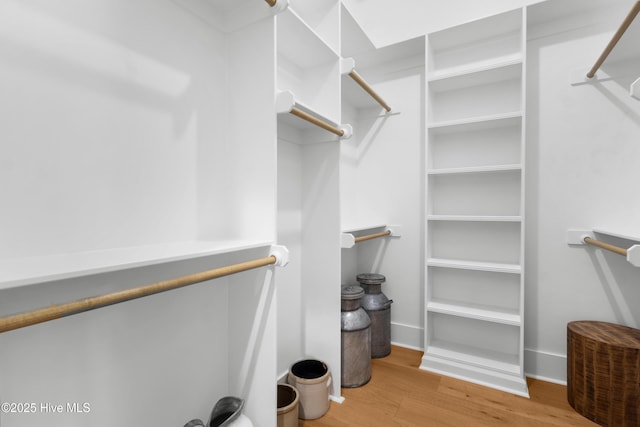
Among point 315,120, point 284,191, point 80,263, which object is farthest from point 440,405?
point 80,263

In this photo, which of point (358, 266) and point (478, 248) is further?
point (358, 266)

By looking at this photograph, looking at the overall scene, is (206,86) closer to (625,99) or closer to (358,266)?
(358,266)

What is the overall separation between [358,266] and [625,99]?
74.5 inches

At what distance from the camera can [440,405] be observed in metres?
1.53

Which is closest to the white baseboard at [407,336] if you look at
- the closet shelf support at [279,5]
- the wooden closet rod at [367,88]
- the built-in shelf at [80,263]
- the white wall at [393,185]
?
the white wall at [393,185]

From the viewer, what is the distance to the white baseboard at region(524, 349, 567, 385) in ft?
5.70

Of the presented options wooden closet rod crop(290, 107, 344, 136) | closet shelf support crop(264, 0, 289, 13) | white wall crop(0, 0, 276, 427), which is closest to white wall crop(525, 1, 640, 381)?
wooden closet rod crop(290, 107, 344, 136)

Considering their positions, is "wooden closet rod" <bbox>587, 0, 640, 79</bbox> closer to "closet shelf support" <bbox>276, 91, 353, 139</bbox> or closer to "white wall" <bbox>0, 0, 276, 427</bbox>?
"closet shelf support" <bbox>276, 91, 353, 139</bbox>

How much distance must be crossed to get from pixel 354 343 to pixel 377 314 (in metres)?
0.40

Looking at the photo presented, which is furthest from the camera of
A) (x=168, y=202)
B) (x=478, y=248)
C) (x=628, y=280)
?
(x=478, y=248)

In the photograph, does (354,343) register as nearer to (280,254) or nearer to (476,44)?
(280,254)

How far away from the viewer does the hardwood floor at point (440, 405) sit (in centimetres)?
141

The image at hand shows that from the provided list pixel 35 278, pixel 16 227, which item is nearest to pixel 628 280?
pixel 35 278

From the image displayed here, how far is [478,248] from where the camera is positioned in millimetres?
1959
